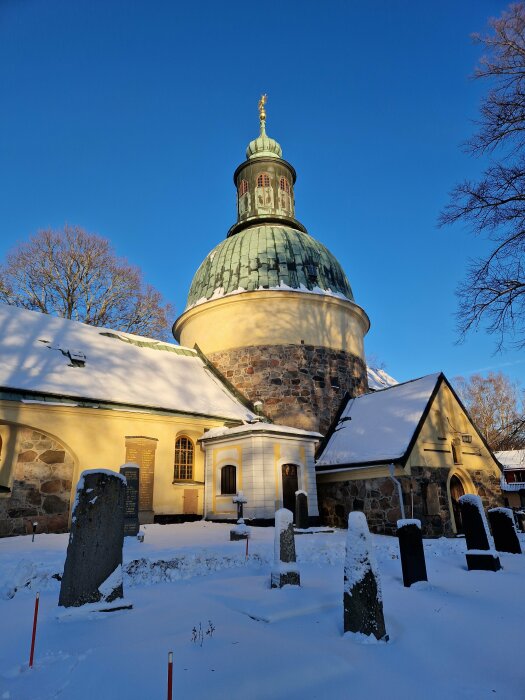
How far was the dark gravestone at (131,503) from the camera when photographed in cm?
1088

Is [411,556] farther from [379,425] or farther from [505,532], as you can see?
[379,425]

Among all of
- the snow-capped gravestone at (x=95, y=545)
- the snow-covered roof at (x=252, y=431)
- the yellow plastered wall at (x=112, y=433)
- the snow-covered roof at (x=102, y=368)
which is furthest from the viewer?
the snow-covered roof at (x=252, y=431)

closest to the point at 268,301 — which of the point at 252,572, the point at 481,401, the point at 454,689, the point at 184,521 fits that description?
the point at 184,521

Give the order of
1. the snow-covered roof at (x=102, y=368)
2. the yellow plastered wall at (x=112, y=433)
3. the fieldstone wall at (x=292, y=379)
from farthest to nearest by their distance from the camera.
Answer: the fieldstone wall at (x=292, y=379)
the snow-covered roof at (x=102, y=368)
the yellow plastered wall at (x=112, y=433)

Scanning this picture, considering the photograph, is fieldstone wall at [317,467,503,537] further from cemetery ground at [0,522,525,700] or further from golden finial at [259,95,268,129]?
golden finial at [259,95,268,129]

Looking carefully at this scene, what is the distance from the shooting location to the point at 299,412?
19.4m

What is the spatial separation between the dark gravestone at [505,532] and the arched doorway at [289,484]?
6660 mm

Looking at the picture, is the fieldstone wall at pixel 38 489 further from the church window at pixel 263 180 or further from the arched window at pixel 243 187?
the church window at pixel 263 180

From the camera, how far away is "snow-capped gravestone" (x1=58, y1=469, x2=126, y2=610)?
17.6 feet

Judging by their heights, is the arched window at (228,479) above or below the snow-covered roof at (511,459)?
below

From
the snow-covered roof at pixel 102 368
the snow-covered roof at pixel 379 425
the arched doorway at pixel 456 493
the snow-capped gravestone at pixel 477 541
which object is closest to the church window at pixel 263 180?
the snow-covered roof at pixel 102 368

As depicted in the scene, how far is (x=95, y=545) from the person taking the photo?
5520 millimetres

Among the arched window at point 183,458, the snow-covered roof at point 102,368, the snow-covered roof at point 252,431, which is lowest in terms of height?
the arched window at point 183,458

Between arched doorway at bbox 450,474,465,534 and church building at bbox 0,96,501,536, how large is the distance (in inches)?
3.6
